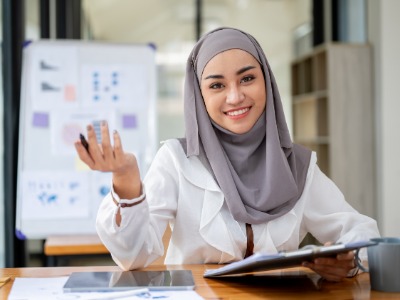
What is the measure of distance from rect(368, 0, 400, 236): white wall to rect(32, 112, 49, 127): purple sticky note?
290 centimetres

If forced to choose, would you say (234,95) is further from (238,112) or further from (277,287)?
(277,287)

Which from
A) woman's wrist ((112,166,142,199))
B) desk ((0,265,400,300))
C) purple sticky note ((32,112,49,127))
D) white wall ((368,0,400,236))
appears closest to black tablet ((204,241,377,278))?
desk ((0,265,400,300))

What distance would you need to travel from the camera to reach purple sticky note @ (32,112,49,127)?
3.27 m

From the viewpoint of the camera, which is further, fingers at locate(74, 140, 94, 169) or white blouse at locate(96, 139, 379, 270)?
white blouse at locate(96, 139, 379, 270)

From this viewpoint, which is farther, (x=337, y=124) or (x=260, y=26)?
(x=260, y=26)

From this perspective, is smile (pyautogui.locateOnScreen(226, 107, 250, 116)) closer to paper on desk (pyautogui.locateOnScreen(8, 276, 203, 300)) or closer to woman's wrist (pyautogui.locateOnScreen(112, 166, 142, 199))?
woman's wrist (pyautogui.locateOnScreen(112, 166, 142, 199))

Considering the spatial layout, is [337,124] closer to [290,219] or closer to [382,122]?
[382,122]

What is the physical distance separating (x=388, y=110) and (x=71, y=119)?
2872 millimetres

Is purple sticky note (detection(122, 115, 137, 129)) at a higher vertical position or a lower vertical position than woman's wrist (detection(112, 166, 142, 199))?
higher

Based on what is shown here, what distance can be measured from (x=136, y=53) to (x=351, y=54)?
105 inches

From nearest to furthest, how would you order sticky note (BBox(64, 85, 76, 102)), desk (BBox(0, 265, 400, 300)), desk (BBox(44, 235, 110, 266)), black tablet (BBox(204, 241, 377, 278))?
black tablet (BBox(204, 241, 377, 278)) → desk (BBox(0, 265, 400, 300)) → desk (BBox(44, 235, 110, 266)) → sticky note (BBox(64, 85, 76, 102))

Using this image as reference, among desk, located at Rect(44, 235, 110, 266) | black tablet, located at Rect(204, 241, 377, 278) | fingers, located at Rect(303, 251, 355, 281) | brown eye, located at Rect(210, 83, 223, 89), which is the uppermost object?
brown eye, located at Rect(210, 83, 223, 89)

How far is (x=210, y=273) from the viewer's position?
1323mm

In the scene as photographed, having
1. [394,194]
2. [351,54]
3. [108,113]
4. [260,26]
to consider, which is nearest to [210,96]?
[108,113]
